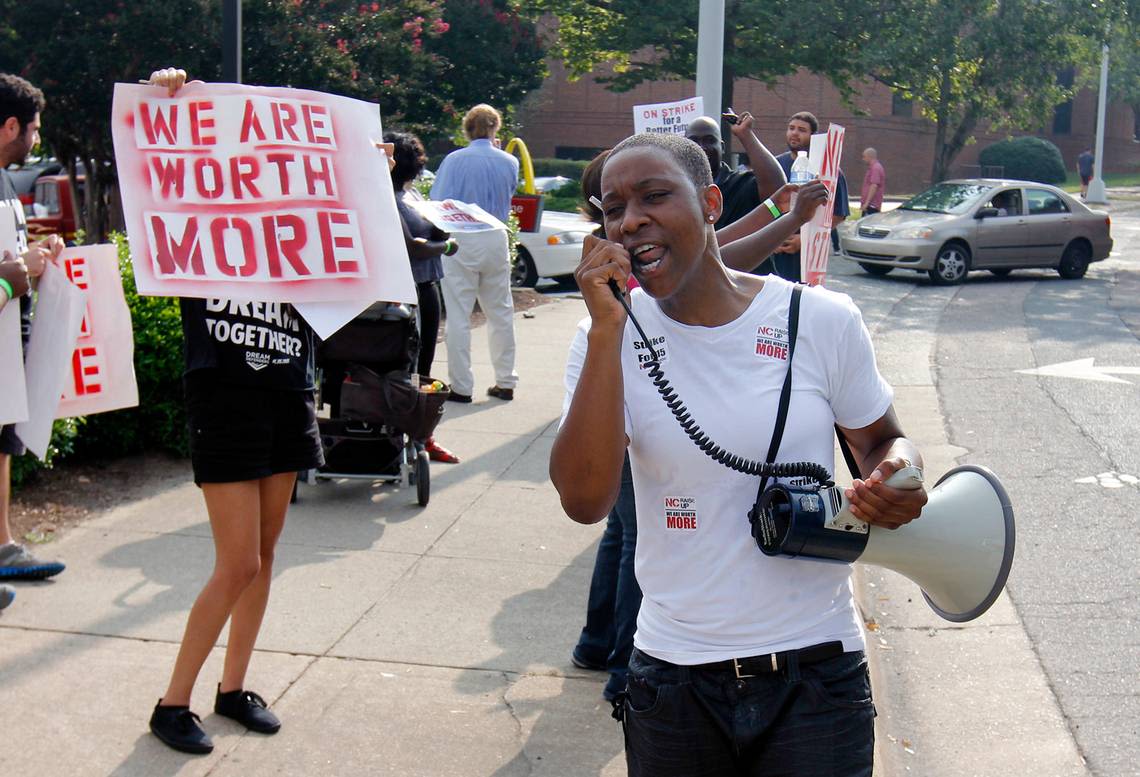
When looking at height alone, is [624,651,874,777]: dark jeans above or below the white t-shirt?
below

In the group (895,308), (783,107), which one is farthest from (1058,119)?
(895,308)

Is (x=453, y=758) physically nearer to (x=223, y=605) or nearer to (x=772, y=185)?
(x=223, y=605)

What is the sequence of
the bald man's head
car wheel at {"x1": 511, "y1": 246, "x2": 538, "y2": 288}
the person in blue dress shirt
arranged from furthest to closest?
car wheel at {"x1": 511, "y1": 246, "x2": 538, "y2": 288} → the person in blue dress shirt → the bald man's head

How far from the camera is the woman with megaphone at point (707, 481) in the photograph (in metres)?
2.33

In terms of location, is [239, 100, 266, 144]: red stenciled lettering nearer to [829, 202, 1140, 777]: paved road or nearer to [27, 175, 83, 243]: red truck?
[829, 202, 1140, 777]: paved road

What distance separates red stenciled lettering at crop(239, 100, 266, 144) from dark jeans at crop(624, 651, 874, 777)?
2646 millimetres

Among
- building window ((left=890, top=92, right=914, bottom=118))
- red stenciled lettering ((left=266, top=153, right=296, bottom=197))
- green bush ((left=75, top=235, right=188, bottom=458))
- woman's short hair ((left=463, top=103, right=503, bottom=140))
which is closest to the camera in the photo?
red stenciled lettering ((left=266, top=153, right=296, bottom=197))

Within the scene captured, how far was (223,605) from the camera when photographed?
4.05 m

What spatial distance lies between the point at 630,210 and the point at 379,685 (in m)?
2.80

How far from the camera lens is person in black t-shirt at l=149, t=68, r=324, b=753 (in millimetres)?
3998

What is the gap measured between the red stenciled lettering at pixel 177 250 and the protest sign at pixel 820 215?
11.8ft

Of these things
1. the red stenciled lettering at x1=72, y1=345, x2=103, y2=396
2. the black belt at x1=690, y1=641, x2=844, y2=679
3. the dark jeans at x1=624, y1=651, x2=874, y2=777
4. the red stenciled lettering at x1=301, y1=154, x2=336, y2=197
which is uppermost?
the red stenciled lettering at x1=301, y1=154, x2=336, y2=197

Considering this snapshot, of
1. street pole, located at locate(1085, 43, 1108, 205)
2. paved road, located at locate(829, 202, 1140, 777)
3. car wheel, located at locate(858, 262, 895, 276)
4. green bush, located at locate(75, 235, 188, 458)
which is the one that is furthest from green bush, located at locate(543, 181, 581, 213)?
street pole, located at locate(1085, 43, 1108, 205)

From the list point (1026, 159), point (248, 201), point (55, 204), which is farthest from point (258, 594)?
point (1026, 159)
